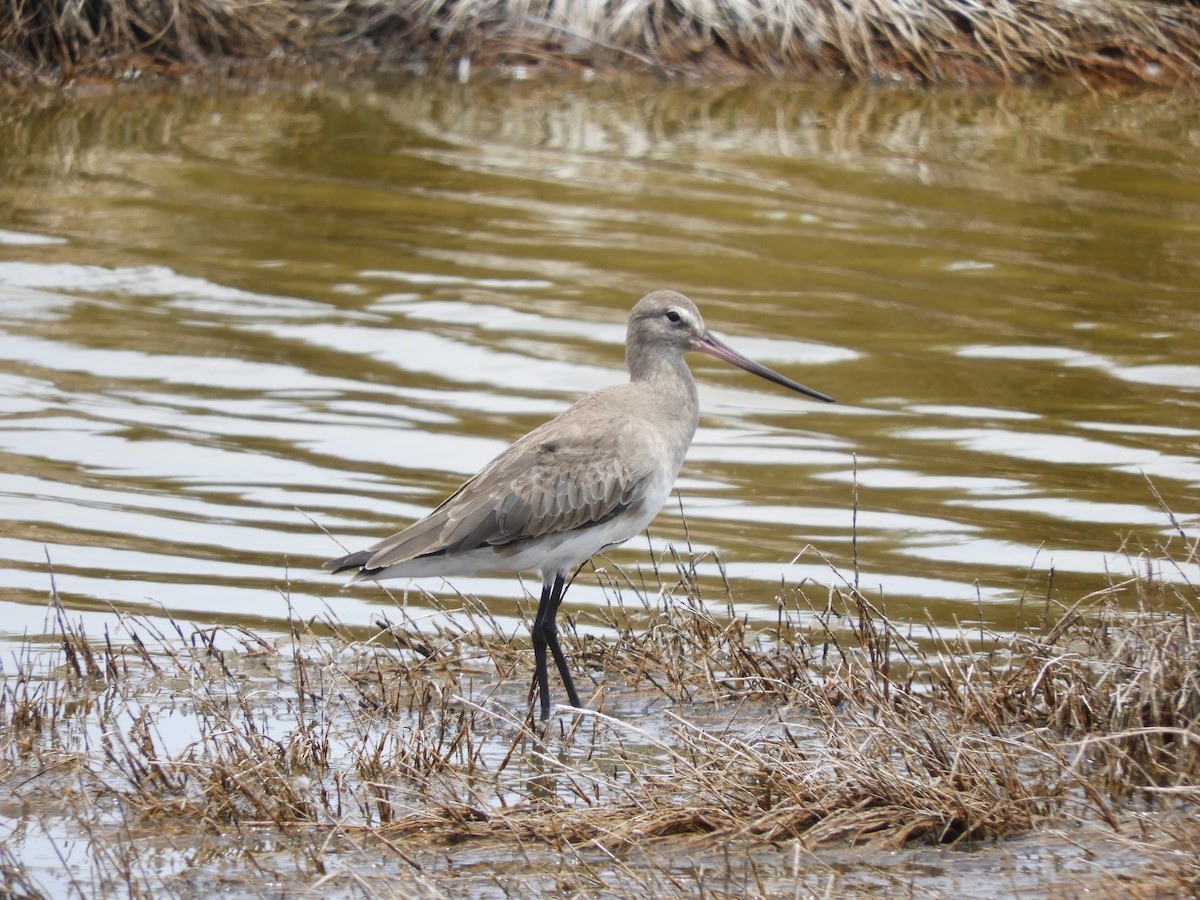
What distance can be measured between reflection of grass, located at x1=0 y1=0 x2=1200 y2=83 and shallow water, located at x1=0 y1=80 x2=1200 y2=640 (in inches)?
32.0

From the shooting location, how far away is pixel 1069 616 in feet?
18.7

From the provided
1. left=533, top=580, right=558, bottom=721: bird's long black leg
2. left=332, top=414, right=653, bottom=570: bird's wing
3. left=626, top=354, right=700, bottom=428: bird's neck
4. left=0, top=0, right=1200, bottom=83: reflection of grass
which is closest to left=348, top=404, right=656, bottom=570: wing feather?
left=332, top=414, right=653, bottom=570: bird's wing

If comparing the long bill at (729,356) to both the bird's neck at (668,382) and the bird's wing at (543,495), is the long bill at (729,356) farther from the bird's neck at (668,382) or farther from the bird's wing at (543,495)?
the bird's wing at (543,495)

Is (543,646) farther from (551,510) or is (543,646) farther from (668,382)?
(668,382)

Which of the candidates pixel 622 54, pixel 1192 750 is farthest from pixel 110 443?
pixel 622 54

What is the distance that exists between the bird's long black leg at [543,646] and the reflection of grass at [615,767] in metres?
0.12

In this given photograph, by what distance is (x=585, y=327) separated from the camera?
1126cm

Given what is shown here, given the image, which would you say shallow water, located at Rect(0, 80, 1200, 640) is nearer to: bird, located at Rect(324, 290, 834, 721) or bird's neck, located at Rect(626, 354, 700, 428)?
bird, located at Rect(324, 290, 834, 721)

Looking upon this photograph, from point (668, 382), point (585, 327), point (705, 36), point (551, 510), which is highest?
point (705, 36)

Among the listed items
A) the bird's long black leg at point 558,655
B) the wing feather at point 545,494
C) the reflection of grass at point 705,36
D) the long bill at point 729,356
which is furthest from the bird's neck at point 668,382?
the reflection of grass at point 705,36

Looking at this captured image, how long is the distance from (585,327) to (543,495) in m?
4.87

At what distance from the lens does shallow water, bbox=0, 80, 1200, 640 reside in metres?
8.07

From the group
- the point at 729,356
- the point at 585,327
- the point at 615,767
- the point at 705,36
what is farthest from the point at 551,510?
the point at 705,36

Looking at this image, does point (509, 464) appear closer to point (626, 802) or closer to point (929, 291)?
point (626, 802)
